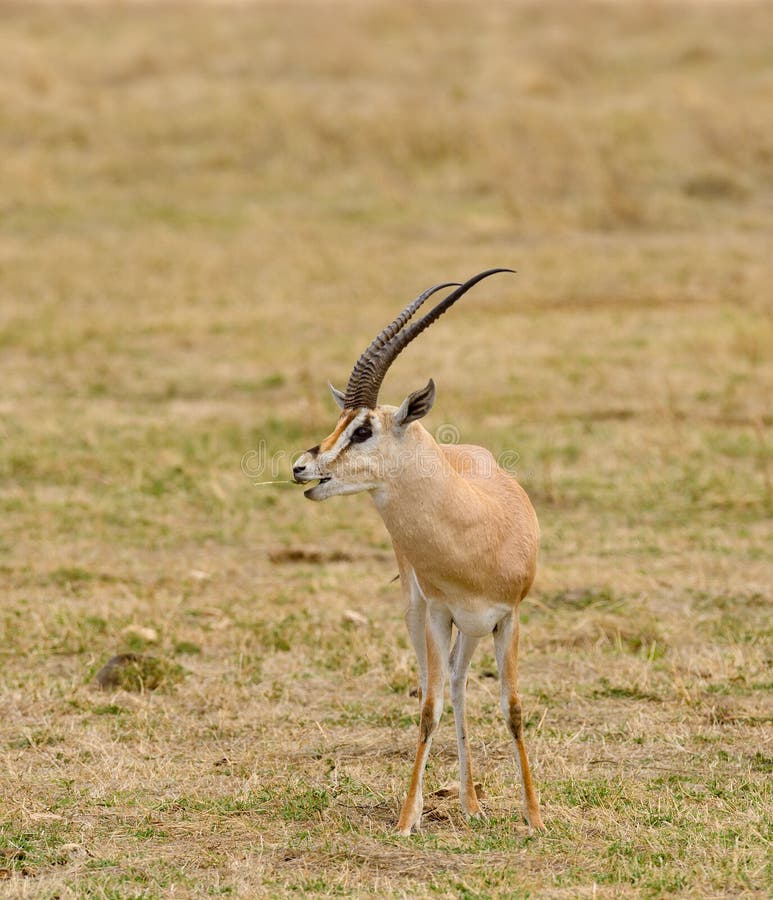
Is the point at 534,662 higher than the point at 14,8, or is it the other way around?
the point at 14,8

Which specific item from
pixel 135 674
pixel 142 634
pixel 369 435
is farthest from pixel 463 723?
pixel 142 634

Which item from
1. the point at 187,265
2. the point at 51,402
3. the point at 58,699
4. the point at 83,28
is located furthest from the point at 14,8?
the point at 58,699

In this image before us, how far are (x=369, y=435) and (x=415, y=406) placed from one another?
0.62ft

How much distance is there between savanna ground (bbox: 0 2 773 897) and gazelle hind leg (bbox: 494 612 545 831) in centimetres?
13

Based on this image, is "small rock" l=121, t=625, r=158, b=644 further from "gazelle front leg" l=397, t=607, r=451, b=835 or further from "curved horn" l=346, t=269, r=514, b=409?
"curved horn" l=346, t=269, r=514, b=409

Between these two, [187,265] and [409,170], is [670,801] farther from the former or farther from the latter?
[409,170]

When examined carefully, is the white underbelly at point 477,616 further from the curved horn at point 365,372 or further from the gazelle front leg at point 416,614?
the curved horn at point 365,372

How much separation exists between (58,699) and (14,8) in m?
38.2

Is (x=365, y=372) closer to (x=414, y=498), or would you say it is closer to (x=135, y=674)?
(x=414, y=498)

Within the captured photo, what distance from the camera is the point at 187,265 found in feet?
57.2

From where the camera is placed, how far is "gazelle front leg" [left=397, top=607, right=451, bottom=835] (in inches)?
207

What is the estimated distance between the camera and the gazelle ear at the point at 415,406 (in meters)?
4.93

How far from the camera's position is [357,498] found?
10.2m

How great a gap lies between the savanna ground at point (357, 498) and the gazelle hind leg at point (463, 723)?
0.35ft
